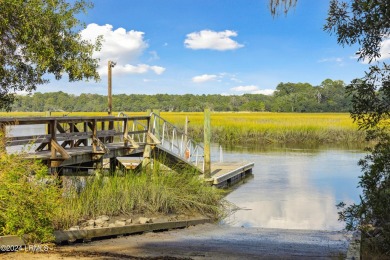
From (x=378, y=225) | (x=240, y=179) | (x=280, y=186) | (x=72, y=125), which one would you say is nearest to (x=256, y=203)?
(x=280, y=186)

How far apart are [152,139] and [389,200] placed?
10145 mm

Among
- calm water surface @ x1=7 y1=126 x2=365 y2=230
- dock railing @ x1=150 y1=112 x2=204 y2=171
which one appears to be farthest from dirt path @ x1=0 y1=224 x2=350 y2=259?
dock railing @ x1=150 y1=112 x2=204 y2=171

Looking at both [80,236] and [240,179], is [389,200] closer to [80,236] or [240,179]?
[80,236]

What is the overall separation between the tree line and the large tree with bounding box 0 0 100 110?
68.9 meters

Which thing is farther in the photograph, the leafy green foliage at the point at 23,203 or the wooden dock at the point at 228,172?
the wooden dock at the point at 228,172

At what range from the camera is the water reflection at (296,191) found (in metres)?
13.1

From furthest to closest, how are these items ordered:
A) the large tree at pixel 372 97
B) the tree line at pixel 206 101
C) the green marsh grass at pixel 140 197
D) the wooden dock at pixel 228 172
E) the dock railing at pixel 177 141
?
the tree line at pixel 206 101
the wooden dock at pixel 228 172
the dock railing at pixel 177 141
the green marsh grass at pixel 140 197
the large tree at pixel 372 97

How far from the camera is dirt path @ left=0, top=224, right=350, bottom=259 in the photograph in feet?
20.2

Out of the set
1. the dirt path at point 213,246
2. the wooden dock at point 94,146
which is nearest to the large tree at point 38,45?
the wooden dock at point 94,146

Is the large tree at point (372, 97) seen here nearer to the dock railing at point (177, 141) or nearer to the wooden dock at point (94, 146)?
the wooden dock at point (94, 146)

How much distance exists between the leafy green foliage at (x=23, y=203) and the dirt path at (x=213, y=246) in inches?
14.2

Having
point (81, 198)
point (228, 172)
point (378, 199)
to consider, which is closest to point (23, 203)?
point (81, 198)

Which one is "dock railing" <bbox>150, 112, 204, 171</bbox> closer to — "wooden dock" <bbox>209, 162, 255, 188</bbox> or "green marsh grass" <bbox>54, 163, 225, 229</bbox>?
"wooden dock" <bbox>209, 162, 255, 188</bbox>

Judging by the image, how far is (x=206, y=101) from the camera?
11662 cm
